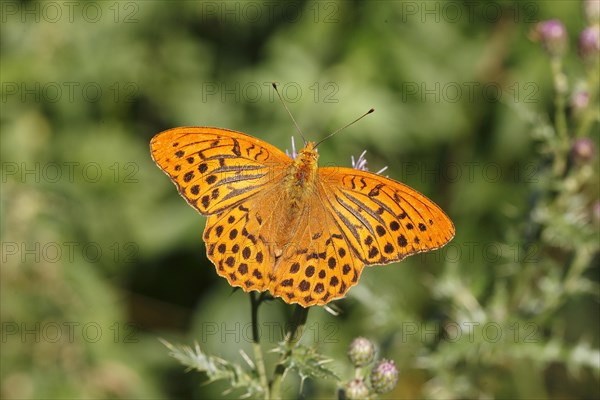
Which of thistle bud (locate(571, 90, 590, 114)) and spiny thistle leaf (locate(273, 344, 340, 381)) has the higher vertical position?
thistle bud (locate(571, 90, 590, 114))

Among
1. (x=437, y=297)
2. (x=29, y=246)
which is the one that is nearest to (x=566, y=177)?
(x=437, y=297)

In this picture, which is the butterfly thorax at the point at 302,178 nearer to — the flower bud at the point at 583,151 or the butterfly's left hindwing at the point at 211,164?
the butterfly's left hindwing at the point at 211,164

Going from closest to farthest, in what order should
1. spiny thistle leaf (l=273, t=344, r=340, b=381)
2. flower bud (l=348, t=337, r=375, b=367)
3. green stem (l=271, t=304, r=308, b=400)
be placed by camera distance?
spiny thistle leaf (l=273, t=344, r=340, b=381)
green stem (l=271, t=304, r=308, b=400)
flower bud (l=348, t=337, r=375, b=367)

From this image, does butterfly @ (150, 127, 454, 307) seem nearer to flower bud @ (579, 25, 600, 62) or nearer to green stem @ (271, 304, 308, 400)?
green stem @ (271, 304, 308, 400)

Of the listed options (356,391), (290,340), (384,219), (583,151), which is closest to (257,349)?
(290,340)

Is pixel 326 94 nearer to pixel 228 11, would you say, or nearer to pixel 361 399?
pixel 228 11

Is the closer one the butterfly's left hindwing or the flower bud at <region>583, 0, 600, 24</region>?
the butterfly's left hindwing

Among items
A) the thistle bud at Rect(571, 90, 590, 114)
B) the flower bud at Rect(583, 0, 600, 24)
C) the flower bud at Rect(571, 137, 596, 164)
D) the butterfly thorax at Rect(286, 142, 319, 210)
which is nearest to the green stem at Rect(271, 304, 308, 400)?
the butterfly thorax at Rect(286, 142, 319, 210)
